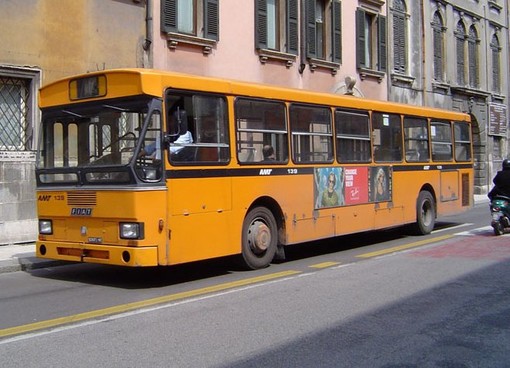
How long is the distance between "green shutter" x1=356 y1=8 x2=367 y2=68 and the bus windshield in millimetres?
16024

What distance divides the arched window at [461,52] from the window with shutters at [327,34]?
11.5 metres

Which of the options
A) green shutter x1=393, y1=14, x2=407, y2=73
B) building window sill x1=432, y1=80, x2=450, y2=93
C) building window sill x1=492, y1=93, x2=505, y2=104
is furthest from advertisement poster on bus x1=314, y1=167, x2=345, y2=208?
building window sill x1=492, y1=93, x2=505, y2=104

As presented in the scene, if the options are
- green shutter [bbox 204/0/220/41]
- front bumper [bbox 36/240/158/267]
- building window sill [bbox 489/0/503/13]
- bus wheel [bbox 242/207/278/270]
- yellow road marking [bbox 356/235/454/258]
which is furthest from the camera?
building window sill [bbox 489/0/503/13]

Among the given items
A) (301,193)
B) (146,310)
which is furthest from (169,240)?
(301,193)

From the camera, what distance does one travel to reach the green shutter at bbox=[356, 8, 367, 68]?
22766mm

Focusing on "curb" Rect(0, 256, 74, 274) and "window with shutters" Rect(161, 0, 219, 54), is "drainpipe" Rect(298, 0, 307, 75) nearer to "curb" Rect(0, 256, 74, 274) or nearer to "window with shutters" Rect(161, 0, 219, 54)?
"window with shutters" Rect(161, 0, 219, 54)

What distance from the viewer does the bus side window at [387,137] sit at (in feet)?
39.8

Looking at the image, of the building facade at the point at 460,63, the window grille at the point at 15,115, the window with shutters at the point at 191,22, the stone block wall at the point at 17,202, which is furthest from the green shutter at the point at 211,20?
the building facade at the point at 460,63

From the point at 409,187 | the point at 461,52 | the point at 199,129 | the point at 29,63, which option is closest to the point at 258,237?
the point at 199,129

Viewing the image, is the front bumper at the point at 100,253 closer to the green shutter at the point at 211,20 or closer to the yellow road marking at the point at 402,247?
the yellow road marking at the point at 402,247

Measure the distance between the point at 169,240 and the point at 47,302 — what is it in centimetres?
170

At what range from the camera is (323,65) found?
20938 mm

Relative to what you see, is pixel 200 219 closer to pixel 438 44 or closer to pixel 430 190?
pixel 430 190

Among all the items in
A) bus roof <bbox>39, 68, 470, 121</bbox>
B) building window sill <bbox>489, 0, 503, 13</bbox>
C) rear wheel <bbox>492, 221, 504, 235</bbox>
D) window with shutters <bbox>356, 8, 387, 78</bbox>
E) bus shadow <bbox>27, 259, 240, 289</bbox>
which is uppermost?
building window sill <bbox>489, 0, 503, 13</bbox>
